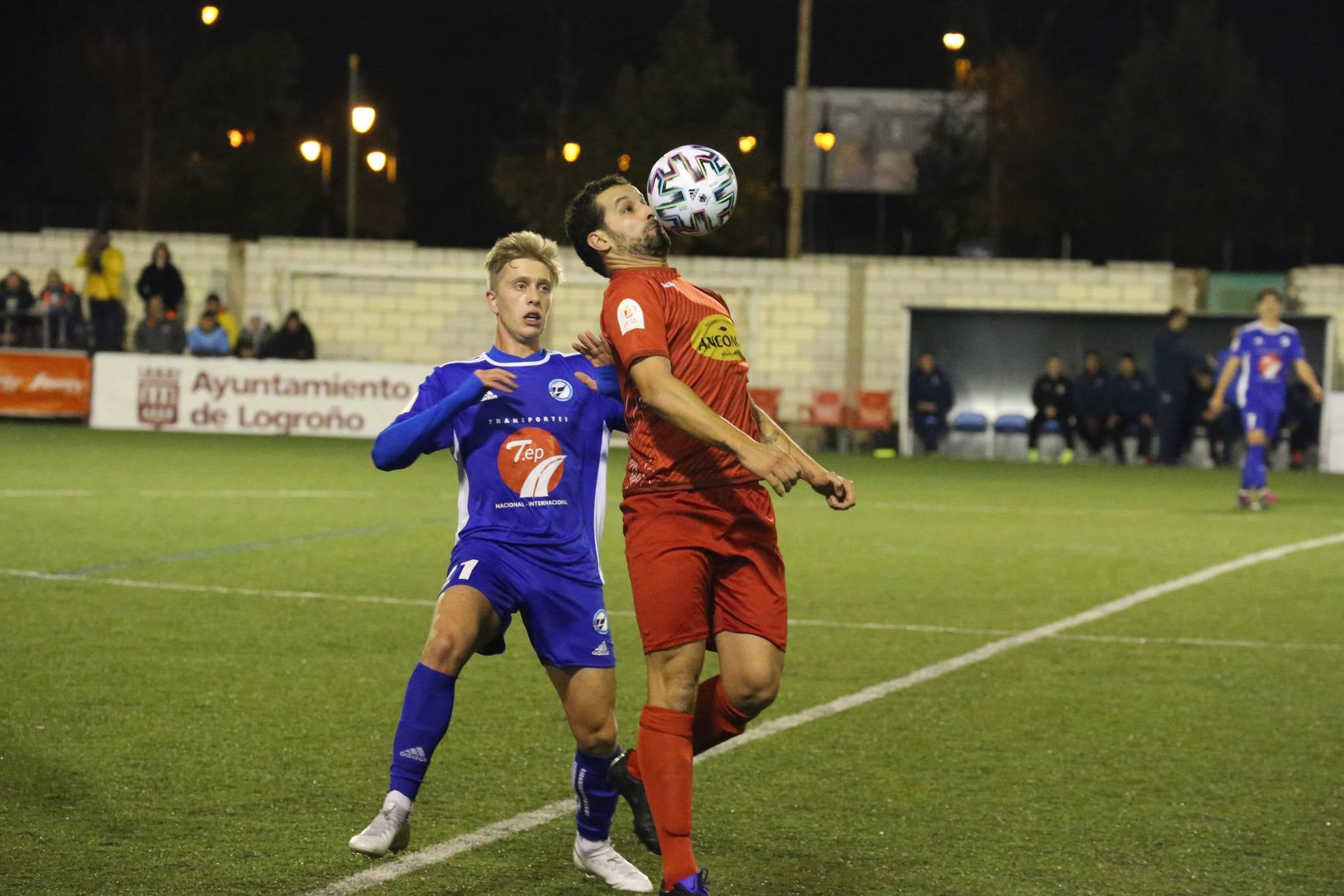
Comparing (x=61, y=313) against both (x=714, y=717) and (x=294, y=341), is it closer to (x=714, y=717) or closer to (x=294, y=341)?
(x=294, y=341)

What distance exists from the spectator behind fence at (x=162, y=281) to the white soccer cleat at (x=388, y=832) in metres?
22.2

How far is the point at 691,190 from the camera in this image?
15.4 ft

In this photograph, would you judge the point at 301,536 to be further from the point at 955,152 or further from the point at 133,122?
the point at 133,122

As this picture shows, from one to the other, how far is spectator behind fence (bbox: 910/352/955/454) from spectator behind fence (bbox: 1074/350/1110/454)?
171 cm

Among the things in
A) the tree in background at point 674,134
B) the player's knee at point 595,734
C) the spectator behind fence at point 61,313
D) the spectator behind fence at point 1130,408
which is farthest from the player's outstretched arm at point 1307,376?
the tree in background at point 674,134

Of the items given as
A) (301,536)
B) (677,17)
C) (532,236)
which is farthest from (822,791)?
(677,17)

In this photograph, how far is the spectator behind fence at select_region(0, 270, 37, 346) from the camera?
26203mm

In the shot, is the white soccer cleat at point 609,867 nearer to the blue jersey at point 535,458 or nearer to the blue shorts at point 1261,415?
the blue jersey at point 535,458

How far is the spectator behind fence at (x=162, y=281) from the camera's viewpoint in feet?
85.7

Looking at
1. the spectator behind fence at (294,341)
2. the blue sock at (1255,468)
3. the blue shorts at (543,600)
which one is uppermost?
the spectator behind fence at (294,341)

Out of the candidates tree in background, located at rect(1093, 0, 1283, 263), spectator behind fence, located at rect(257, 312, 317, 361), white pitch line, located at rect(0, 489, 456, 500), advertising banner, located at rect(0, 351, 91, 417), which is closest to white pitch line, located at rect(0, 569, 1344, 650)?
white pitch line, located at rect(0, 489, 456, 500)

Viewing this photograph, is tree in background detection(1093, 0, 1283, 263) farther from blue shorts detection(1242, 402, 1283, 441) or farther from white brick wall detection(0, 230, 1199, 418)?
blue shorts detection(1242, 402, 1283, 441)

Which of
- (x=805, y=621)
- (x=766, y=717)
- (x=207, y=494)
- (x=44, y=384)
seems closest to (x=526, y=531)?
(x=766, y=717)

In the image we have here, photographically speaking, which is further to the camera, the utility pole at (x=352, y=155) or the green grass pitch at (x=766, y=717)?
the utility pole at (x=352, y=155)
